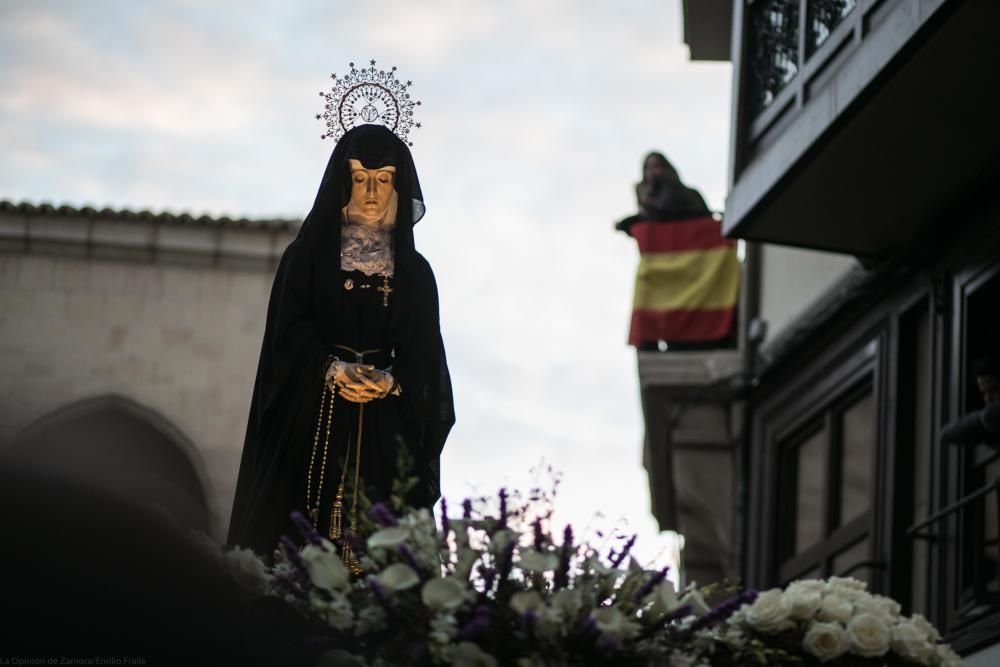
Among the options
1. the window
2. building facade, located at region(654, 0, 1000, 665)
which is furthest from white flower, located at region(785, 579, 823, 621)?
the window

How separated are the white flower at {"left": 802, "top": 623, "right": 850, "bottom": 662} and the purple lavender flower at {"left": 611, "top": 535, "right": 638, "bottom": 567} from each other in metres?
1.23

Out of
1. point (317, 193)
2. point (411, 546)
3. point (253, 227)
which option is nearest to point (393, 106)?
point (317, 193)

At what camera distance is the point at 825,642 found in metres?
6.70

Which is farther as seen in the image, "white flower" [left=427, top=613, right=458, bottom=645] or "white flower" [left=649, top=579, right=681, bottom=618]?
"white flower" [left=649, top=579, right=681, bottom=618]

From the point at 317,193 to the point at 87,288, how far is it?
19.0m

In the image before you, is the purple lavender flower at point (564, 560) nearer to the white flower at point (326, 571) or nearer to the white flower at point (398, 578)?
the white flower at point (398, 578)

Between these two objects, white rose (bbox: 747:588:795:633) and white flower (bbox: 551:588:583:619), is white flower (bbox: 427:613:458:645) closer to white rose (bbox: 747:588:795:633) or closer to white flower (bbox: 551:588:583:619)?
white flower (bbox: 551:588:583:619)

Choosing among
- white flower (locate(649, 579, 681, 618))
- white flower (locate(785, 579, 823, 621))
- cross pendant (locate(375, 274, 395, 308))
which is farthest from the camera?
cross pendant (locate(375, 274, 395, 308))

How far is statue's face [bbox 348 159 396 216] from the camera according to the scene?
7.79 m

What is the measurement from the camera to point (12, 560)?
3035 mm

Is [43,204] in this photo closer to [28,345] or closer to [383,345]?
[28,345]

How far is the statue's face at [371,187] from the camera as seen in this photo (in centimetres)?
779

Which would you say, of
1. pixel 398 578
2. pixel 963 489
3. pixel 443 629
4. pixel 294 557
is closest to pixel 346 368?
pixel 294 557

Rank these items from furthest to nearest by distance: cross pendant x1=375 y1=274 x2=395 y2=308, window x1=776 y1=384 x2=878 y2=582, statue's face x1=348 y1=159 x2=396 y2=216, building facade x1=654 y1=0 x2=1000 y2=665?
1. window x1=776 y1=384 x2=878 y2=582
2. building facade x1=654 y1=0 x2=1000 y2=665
3. statue's face x1=348 y1=159 x2=396 y2=216
4. cross pendant x1=375 y1=274 x2=395 y2=308
